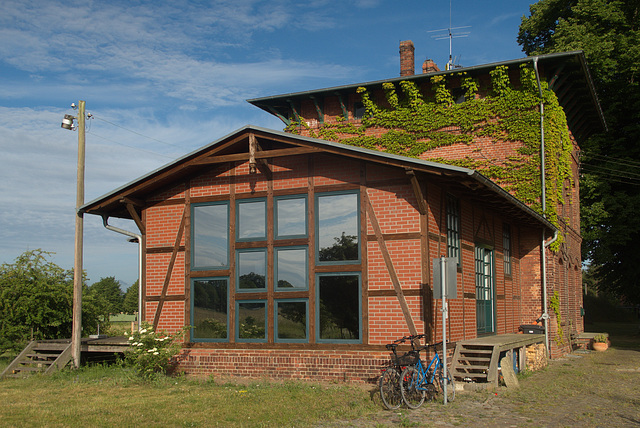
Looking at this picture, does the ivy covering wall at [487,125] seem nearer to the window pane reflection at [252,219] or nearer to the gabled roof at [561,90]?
the gabled roof at [561,90]

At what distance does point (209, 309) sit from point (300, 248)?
99.7 inches

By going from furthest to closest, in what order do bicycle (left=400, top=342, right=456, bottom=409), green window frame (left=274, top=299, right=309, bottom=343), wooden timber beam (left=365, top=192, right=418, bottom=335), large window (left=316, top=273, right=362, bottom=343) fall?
1. green window frame (left=274, top=299, right=309, bottom=343)
2. large window (left=316, top=273, right=362, bottom=343)
3. wooden timber beam (left=365, top=192, right=418, bottom=335)
4. bicycle (left=400, top=342, right=456, bottom=409)

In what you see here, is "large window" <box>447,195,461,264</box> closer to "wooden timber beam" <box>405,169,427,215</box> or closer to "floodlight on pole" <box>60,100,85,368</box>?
"wooden timber beam" <box>405,169,427,215</box>

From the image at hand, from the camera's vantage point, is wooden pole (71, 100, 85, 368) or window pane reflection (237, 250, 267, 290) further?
wooden pole (71, 100, 85, 368)

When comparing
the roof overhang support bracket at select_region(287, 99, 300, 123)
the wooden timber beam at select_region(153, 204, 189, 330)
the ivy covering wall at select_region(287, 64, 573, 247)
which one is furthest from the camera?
the roof overhang support bracket at select_region(287, 99, 300, 123)

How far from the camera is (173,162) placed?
13734 millimetres

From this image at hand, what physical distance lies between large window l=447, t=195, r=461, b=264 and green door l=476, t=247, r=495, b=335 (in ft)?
6.21

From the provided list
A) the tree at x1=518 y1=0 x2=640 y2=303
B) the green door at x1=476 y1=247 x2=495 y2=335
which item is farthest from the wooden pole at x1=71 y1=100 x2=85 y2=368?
the tree at x1=518 y1=0 x2=640 y2=303

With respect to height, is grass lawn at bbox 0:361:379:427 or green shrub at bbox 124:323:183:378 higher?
green shrub at bbox 124:323:183:378

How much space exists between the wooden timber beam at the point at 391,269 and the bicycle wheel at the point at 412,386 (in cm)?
157

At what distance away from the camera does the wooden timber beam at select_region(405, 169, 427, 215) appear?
11772 millimetres

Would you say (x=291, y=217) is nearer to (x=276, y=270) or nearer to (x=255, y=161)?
(x=276, y=270)

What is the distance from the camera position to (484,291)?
53.4 feet

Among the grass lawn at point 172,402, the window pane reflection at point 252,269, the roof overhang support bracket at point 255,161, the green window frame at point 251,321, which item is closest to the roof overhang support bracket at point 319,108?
the roof overhang support bracket at point 255,161
